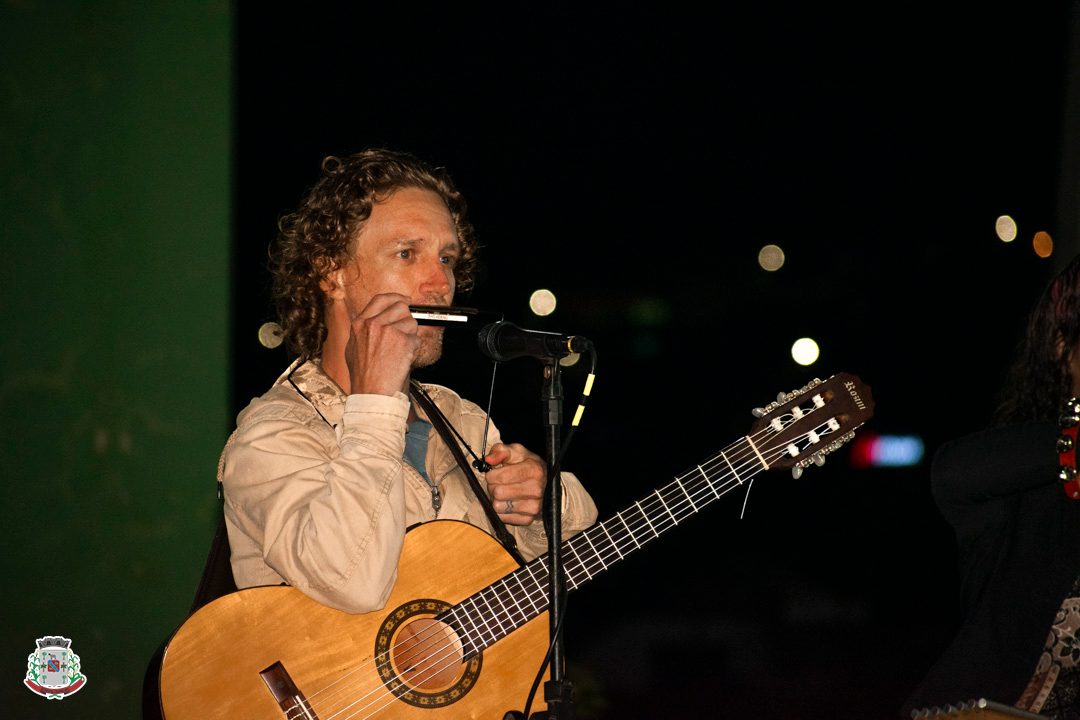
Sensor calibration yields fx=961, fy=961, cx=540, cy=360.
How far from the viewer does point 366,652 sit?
6.13 feet

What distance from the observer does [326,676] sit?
1.84 metres

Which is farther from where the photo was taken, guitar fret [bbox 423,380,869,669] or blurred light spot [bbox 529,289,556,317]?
blurred light spot [bbox 529,289,556,317]

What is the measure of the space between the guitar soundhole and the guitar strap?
9.6 inches

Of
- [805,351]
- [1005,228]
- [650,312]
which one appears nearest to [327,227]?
[650,312]

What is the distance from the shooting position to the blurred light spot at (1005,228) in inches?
177

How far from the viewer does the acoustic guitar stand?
5.92ft

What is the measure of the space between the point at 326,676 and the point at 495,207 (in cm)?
231

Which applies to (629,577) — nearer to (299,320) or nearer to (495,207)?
(495,207)

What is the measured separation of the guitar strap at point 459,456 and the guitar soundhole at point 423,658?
244mm

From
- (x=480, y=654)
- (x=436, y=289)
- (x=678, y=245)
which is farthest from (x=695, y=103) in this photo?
(x=480, y=654)

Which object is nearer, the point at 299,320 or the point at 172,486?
the point at 299,320

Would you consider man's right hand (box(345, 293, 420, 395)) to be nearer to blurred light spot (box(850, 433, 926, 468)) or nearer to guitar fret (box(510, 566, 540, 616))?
guitar fret (box(510, 566, 540, 616))

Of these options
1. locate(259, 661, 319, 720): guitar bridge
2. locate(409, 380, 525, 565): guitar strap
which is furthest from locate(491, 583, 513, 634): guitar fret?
locate(259, 661, 319, 720): guitar bridge

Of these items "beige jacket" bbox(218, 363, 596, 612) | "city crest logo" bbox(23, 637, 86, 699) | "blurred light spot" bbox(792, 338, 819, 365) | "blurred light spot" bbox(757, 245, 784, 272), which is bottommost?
"blurred light spot" bbox(792, 338, 819, 365)
